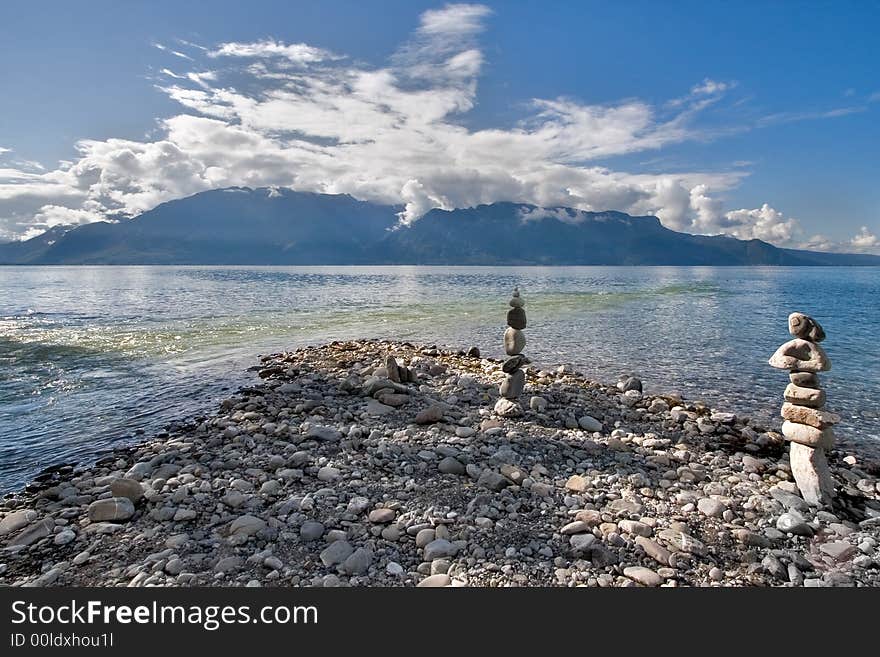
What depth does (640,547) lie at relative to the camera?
6773mm

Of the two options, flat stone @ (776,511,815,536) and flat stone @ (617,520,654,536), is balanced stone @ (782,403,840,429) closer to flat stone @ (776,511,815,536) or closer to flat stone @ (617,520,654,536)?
flat stone @ (776,511,815,536)

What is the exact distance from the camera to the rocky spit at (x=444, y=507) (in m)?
6.30

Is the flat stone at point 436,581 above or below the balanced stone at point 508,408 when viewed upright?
below

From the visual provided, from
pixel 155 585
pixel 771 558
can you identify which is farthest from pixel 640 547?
pixel 155 585

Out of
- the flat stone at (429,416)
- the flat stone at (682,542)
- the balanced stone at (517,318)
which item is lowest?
the flat stone at (682,542)

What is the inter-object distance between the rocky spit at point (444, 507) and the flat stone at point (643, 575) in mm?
50

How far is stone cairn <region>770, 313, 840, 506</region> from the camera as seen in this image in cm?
838

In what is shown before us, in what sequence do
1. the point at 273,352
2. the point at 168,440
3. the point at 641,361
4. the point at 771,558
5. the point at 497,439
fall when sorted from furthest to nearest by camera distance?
the point at 273,352, the point at 641,361, the point at 168,440, the point at 497,439, the point at 771,558

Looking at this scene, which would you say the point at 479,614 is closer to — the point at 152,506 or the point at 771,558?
the point at 771,558

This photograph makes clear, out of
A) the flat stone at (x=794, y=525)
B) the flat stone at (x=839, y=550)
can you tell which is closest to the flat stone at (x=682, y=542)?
the flat stone at (x=794, y=525)

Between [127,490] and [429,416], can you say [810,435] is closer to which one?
[429,416]

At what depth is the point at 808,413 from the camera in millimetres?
8539

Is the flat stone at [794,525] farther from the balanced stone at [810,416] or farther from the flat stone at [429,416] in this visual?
the flat stone at [429,416]

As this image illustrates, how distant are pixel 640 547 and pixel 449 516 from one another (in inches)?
111
